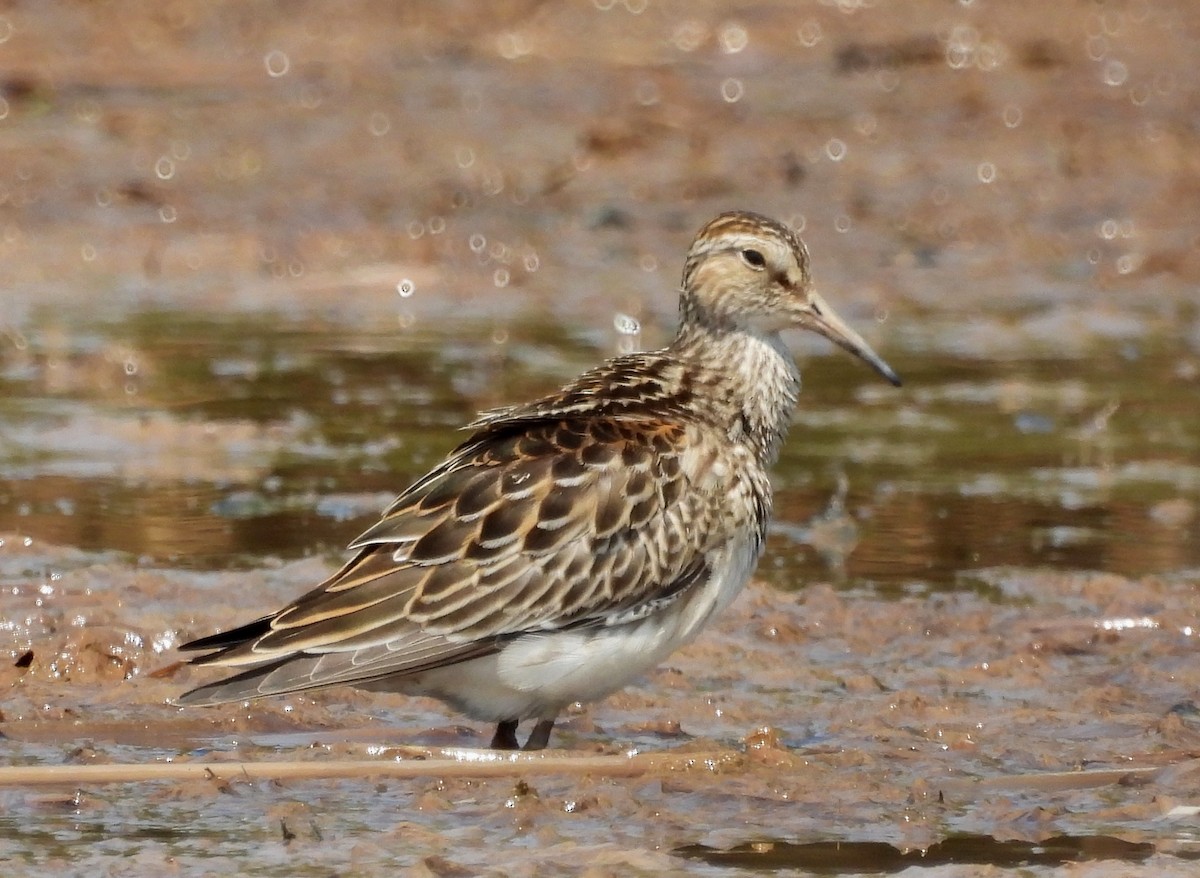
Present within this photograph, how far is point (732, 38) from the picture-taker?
784 inches

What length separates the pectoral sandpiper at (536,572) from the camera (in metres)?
6.33

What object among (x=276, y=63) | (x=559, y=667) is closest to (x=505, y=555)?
(x=559, y=667)

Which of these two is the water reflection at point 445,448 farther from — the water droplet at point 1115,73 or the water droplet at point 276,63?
the water droplet at point 1115,73

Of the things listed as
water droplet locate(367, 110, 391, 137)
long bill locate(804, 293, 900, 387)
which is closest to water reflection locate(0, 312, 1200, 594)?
long bill locate(804, 293, 900, 387)

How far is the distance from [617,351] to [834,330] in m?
4.78

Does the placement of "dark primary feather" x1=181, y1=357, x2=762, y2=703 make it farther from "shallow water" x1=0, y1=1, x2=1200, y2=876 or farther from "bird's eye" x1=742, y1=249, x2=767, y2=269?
"bird's eye" x1=742, y1=249, x2=767, y2=269

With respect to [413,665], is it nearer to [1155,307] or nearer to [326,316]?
[326,316]

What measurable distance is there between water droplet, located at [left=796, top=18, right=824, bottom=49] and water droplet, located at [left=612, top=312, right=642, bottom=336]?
24.7ft

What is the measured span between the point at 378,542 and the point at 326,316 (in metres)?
7.10

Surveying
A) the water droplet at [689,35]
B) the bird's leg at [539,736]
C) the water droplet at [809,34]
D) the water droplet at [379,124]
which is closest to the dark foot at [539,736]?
the bird's leg at [539,736]

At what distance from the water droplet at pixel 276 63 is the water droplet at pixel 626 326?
7.16 meters

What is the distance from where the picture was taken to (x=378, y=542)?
21.4ft

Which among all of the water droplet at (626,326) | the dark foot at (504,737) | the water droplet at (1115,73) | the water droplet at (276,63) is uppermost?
the water droplet at (1115,73)

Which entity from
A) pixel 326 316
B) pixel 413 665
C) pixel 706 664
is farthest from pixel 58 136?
pixel 413 665
